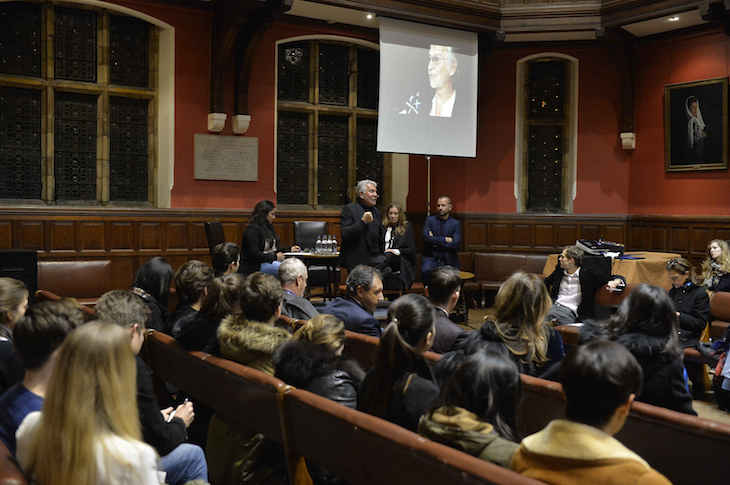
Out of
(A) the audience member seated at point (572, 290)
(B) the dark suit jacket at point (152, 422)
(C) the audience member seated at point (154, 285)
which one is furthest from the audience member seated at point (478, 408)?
(A) the audience member seated at point (572, 290)

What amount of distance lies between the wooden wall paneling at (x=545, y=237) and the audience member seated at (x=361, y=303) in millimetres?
6256

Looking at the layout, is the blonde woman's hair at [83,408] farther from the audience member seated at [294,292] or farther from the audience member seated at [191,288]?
the audience member seated at [294,292]

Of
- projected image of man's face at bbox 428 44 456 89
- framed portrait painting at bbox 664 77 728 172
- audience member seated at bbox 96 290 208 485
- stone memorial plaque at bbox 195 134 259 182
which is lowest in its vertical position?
audience member seated at bbox 96 290 208 485

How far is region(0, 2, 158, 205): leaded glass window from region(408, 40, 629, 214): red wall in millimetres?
3796

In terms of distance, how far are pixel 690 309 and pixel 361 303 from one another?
2785 millimetres

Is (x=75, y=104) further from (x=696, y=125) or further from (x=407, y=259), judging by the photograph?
(x=696, y=125)

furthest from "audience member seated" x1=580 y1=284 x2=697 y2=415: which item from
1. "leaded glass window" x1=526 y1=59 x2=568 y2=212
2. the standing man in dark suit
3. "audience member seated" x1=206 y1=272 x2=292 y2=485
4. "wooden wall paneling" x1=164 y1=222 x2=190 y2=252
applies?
"leaded glass window" x1=526 y1=59 x2=568 y2=212

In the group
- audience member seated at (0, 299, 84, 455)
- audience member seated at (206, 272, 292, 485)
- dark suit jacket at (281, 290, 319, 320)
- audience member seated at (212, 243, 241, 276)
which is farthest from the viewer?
audience member seated at (212, 243, 241, 276)

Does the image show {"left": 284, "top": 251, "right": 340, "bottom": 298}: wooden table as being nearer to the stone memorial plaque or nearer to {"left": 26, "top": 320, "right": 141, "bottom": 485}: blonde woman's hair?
the stone memorial plaque

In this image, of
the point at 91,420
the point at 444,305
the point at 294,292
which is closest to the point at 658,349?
the point at 444,305

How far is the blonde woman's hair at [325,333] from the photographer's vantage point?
2.66 m

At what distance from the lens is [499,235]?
389 inches

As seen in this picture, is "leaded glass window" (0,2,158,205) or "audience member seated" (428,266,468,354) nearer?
"audience member seated" (428,266,468,354)

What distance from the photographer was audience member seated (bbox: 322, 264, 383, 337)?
3.92 m
